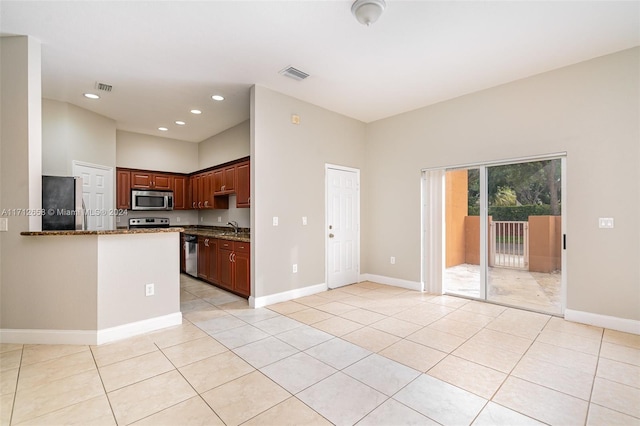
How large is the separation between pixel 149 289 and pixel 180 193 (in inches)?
158

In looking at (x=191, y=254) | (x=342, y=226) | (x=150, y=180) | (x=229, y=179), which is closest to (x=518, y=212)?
(x=342, y=226)

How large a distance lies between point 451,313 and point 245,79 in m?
4.11

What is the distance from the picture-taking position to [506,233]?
4102 millimetres

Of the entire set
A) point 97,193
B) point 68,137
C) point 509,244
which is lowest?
point 509,244

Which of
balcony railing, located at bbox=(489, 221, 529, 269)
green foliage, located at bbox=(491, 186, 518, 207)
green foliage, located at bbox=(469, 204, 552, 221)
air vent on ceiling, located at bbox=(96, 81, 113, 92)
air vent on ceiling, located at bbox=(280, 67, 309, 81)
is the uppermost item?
air vent on ceiling, located at bbox=(96, 81, 113, 92)

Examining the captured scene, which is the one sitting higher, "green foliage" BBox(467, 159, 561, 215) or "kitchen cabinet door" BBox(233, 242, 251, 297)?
"green foliage" BBox(467, 159, 561, 215)

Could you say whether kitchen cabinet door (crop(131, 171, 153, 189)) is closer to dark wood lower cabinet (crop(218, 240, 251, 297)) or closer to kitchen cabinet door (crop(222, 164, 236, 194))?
kitchen cabinet door (crop(222, 164, 236, 194))

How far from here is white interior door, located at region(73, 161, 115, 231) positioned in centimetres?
495

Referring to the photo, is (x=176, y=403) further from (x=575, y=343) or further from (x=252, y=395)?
(x=575, y=343)

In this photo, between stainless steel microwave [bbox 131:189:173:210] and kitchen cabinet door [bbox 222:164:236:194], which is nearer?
kitchen cabinet door [bbox 222:164:236:194]

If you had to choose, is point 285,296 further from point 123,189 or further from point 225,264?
point 123,189

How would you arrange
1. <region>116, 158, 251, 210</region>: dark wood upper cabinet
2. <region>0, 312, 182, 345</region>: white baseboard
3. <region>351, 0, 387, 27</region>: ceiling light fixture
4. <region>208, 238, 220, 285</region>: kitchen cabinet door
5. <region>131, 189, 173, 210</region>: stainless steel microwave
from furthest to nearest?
1. <region>131, 189, 173, 210</region>: stainless steel microwave
2. <region>116, 158, 251, 210</region>: dark wood upper cabinet
3. <region>208, 238, 220, 285</region>: kitchen cabinet door
4. <region>0, 312, 182, 345</region>: white baseboard
5. <region>351, 0, 387, 27</region>: ceiling light fixture

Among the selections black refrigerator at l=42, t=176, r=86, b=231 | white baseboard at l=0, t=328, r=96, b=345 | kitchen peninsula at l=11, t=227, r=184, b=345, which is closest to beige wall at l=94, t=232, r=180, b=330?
kitchen peninsula at l=11, t=227, r=184, b=345

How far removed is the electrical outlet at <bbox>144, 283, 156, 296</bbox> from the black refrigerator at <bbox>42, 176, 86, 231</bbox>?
1010 mm
